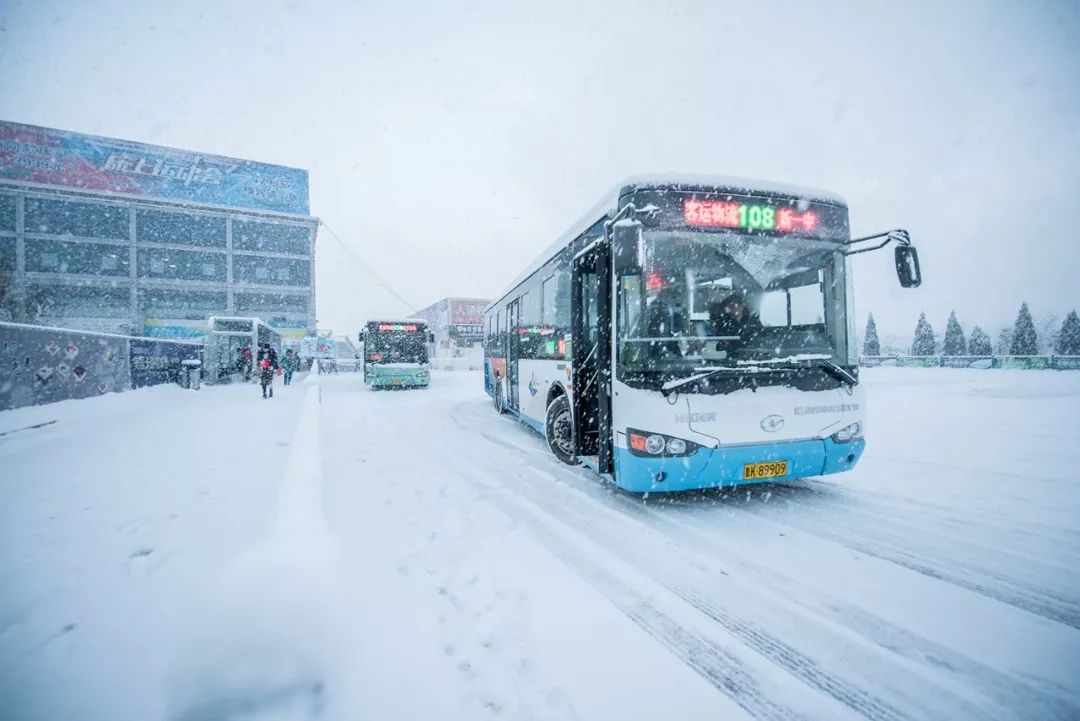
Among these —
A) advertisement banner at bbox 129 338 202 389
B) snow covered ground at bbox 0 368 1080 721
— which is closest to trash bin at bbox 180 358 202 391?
advertisement banner at bbox 129 338 202 389

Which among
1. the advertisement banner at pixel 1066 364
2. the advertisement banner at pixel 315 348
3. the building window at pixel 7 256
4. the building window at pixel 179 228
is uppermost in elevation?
the building window at pixel 179 228

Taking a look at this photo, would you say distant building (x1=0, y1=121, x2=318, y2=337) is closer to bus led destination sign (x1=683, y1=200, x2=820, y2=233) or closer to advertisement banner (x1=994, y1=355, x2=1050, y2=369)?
bus led destination sign (x1=683, y1=200, x2=820, y2=233)

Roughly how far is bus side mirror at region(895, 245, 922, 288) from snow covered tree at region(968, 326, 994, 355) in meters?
60.8

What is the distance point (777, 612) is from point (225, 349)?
2662 centimetres

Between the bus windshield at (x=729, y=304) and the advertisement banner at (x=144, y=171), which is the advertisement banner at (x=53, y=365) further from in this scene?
the advertisement banner at (x=144, y=171)

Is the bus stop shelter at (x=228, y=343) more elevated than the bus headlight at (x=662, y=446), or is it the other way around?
the bus stop shelter at (x=228, y=343)

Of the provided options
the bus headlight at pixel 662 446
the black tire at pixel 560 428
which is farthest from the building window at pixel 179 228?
the bus headlight at pixel 662 446

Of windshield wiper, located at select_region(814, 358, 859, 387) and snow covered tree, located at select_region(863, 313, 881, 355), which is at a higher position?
snow covered tree, located at select_region(863, 313, 881, 355)

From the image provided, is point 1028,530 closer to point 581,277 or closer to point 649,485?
point 649,485

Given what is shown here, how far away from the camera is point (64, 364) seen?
11086 millimetres

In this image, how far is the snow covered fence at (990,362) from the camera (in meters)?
24.9

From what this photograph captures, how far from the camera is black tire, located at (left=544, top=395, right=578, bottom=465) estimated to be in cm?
604

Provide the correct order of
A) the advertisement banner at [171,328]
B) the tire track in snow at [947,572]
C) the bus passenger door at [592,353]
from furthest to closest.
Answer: the advertisement banner at [171,328] < the bus passenger door at [592,353] < the tire track in snow at [947,572]

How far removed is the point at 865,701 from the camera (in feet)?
6.78
